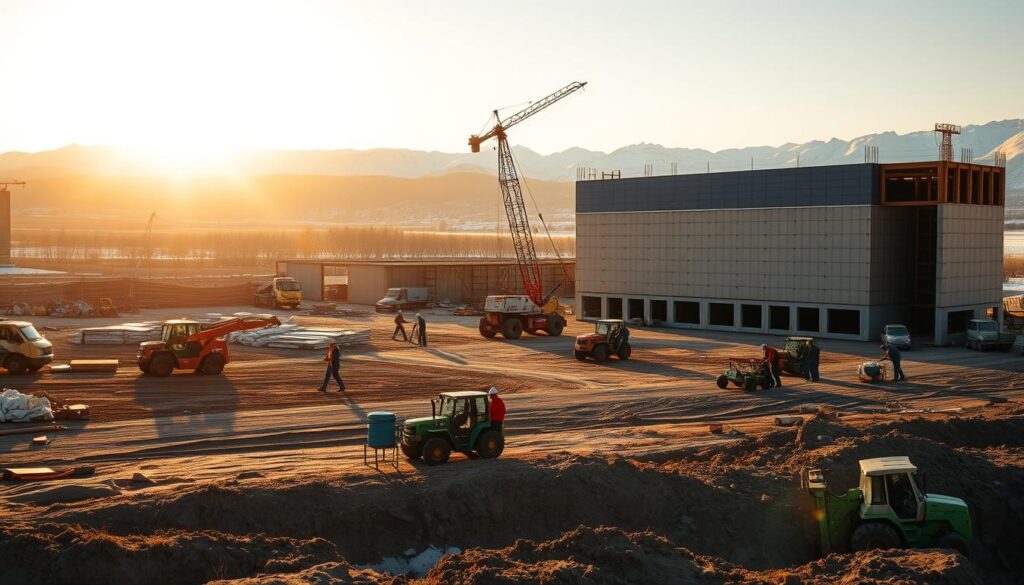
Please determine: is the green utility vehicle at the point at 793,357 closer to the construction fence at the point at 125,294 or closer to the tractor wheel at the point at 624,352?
the tractor wheel at the point at 624,352

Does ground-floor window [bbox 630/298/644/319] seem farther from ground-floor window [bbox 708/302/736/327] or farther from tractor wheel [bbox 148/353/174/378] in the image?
tractor wheel [bbox 148/353/174/378]

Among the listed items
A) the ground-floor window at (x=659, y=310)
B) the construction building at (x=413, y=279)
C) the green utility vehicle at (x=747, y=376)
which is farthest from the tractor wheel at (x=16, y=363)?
the construction building at (x=413, y=279)

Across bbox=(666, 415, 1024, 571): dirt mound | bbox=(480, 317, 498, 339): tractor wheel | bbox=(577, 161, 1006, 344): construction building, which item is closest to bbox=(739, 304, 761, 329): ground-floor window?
bbox=(577, 161, 1006, 344): construction building

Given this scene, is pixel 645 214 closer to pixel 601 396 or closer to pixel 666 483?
pixel 601 396

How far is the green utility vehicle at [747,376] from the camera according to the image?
1451 inches

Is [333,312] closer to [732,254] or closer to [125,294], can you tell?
[125,294]

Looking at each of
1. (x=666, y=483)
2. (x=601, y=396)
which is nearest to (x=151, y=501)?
(x=666, y=483)

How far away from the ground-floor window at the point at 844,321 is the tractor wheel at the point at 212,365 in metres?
33.3

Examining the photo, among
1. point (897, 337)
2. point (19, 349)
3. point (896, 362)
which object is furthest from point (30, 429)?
point (897, 337)

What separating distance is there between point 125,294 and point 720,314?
40.1m

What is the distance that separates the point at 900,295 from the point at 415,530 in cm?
4348

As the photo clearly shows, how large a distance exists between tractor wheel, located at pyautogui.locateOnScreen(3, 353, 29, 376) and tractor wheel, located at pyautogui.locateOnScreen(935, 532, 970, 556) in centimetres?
3140

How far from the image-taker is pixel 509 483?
21531 mm

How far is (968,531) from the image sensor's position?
1930 cm
